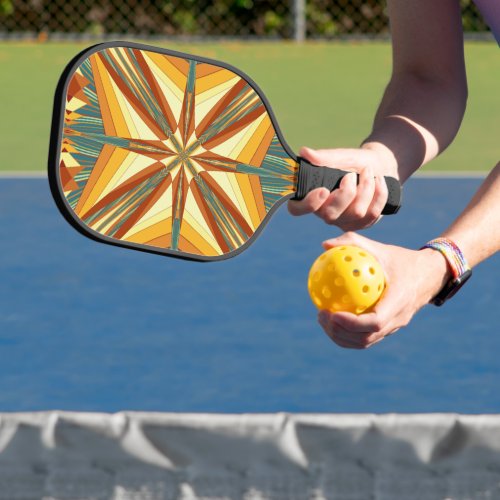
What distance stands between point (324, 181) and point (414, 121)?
0.28 metres

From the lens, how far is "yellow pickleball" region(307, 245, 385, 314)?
2.02 meters

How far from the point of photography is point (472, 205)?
86.4 inches

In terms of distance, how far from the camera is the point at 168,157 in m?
2.33

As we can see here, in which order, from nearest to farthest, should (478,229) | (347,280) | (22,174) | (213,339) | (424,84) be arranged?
(347,280)
(478,229)
(424,84)
(213,339)
(22,174)

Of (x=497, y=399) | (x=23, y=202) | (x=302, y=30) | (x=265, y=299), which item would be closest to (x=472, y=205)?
(x=497, y=399)

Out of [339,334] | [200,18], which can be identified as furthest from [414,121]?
[200,18]

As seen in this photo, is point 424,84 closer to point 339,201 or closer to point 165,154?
point 339,201

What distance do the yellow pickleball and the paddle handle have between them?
0.19 meters

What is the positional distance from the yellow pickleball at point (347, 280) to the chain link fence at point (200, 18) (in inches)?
413

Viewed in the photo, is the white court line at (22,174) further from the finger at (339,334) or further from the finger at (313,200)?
the finger at (339,334)

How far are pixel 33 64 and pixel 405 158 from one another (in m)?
8.74

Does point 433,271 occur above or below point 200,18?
above

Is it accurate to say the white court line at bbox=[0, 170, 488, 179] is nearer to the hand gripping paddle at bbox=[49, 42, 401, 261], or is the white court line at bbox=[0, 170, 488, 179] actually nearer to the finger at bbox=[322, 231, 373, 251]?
the hand gripping paddle at bbox=[49, 42, 401, 261]

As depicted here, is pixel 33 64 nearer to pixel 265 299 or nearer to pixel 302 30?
pixel 302 30
